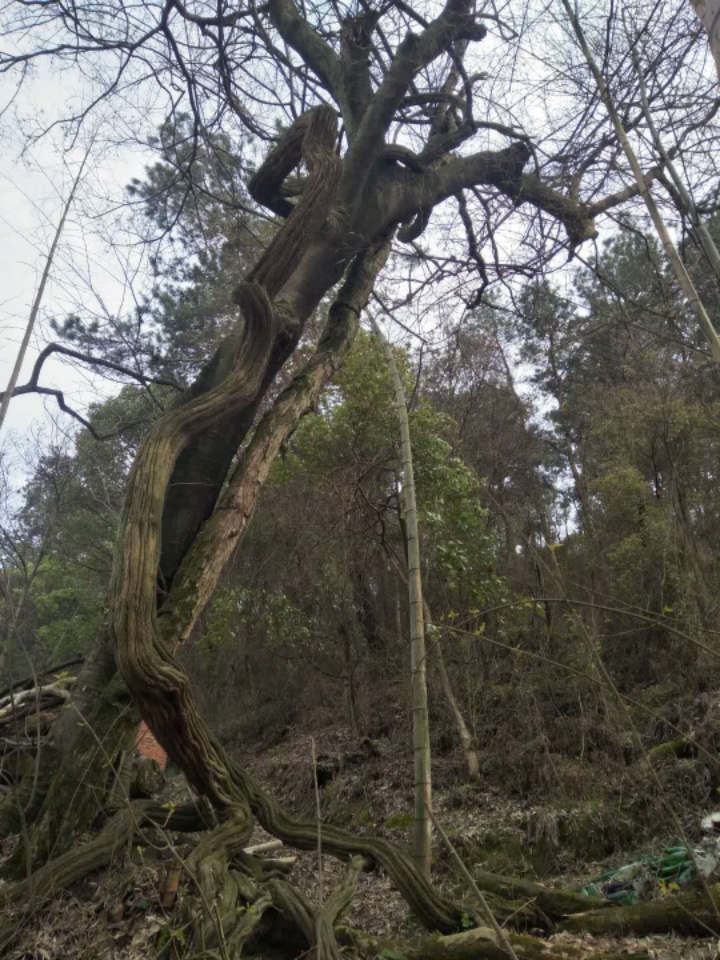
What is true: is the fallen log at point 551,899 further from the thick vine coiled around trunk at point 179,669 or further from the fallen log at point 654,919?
the thick vine coiled around trunk at point 179,669

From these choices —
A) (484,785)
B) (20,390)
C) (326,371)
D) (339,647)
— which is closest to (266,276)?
(326,371)

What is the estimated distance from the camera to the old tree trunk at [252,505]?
8.60 feet

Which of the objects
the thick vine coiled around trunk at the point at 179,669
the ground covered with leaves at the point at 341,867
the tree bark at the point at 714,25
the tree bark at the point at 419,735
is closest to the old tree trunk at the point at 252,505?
the thick vine coiled around trunk at the point at 179,669

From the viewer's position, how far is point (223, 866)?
8.43ft

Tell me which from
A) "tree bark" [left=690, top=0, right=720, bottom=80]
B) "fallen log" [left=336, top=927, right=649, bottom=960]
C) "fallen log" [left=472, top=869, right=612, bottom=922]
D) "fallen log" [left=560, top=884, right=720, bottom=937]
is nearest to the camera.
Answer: "tree bark" [left=690, top=0, right=720, bottom=80]

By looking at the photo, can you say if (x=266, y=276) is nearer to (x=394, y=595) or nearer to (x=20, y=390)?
(x=20, y=390)

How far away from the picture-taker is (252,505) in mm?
3857

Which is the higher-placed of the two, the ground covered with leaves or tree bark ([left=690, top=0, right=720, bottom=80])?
tree bark ([left=690, top=0, right=720, bottom=80])

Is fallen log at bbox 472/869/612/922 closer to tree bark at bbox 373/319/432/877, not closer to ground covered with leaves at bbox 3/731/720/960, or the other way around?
ground covered with leaves at bbox 3/731/720/960

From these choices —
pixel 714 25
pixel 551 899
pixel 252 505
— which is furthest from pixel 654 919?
pixel 714 25

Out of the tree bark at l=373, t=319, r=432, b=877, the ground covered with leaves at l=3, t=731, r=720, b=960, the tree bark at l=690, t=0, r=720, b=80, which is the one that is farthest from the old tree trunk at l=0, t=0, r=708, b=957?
the tree bark at l=690, t=0, r=720, b=80

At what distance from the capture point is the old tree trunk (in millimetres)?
2621

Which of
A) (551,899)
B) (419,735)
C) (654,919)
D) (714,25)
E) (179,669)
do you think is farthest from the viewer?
(419,735)

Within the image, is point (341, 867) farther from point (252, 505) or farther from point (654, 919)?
point (252, 505)
